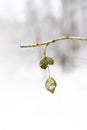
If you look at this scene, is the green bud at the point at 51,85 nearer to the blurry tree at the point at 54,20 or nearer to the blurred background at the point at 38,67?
the blurred background at the point at 38,67

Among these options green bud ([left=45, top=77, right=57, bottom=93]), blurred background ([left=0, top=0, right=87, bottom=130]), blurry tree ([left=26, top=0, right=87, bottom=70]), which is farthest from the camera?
blurry tree ([left=26, top=0, right=87, bottom=70])

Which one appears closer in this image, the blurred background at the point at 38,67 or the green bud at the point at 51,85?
the green bud at the point at 51,85

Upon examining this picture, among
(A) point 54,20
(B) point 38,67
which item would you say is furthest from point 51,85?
(A) point 54,20

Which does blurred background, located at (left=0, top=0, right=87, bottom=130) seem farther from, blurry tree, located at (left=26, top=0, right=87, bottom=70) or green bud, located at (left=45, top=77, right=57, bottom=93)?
green bud, located at (left=45, top=77, right=57, bottom=93)

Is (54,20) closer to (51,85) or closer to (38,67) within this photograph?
(38,67)

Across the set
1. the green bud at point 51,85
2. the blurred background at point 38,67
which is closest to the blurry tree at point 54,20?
the blurred background at point 38,67

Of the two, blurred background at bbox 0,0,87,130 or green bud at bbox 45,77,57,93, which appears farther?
blurred background at bbox 0,0,87,130

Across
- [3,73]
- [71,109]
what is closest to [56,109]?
[71,109]

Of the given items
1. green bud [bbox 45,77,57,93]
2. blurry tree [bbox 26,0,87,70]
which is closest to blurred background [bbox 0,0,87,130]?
Answer: blurry tree [bbox 26,0,87,70]
